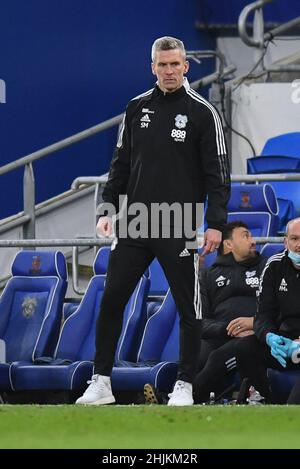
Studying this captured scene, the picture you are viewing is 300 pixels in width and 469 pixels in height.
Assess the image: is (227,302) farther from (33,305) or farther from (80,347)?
(33,305)

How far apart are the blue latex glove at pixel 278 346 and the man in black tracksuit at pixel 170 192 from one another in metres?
1.28

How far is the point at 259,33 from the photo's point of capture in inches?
560

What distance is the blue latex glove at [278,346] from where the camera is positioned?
358 inches

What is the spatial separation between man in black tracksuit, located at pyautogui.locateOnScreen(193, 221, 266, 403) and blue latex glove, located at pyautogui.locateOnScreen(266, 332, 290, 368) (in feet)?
1.95

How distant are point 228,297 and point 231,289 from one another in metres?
0.08

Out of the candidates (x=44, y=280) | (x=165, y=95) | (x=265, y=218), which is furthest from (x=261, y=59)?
(x=165, y=95)

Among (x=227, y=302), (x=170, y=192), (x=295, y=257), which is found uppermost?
(x=170, y=192)

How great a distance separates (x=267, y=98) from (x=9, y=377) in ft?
16.1

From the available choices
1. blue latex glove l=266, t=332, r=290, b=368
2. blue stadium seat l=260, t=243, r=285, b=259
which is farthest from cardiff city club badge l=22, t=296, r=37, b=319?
blue latex glove l=266, t=332, r=290, b=368

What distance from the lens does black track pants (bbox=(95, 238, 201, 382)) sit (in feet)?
25.7

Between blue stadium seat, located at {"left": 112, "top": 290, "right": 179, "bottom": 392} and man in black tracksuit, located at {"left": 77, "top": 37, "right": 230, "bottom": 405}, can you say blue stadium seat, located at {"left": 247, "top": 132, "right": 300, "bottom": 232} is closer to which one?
blue stadium seat, located at {"left": 112, "top": 290, "right": 179, "bottom": 392}

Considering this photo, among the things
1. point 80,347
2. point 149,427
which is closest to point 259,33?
point 80,347

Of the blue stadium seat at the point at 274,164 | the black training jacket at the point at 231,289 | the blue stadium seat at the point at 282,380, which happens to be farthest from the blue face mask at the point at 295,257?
the blue stadium seat at the point at 274,164

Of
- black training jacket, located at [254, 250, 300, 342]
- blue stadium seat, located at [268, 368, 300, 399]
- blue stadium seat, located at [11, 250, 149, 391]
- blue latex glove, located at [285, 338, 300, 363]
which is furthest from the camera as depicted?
blue stadium seat, located at [11, 250, 149, 391]
